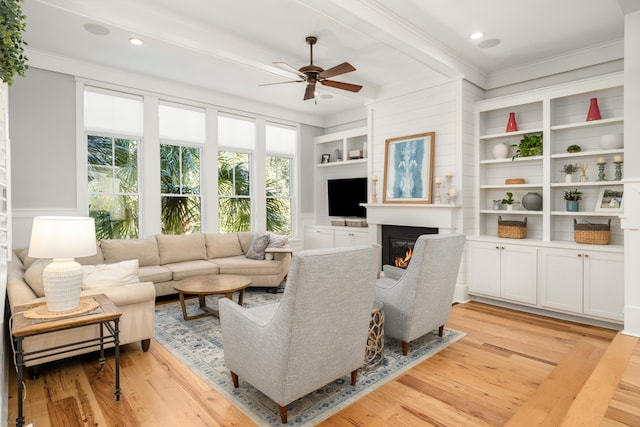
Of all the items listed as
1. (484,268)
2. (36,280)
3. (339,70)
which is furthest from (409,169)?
(36,280)

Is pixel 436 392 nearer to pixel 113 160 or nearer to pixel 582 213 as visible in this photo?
pixel 582 213

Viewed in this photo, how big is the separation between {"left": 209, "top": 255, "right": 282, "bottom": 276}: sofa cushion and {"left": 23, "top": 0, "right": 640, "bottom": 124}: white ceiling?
2.55 meters

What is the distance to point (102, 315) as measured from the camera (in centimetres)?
233

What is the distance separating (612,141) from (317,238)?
450 centimetres

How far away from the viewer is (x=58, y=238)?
2.29 m

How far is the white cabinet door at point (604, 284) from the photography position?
3.60m

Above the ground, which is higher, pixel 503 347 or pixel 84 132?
pixel 84 132

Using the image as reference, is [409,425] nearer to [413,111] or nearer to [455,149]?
[455,149]

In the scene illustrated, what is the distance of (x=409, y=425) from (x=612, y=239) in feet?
11.0

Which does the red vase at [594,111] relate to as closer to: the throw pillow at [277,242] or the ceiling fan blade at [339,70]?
the ceiling fan blade at [339,70]

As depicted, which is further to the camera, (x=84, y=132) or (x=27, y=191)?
(x=84, y=132)

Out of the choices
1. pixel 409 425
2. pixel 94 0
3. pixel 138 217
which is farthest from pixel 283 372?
pixel 138 217

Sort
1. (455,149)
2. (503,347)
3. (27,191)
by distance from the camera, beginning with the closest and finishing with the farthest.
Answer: (503,347), (27,191), (455,149)

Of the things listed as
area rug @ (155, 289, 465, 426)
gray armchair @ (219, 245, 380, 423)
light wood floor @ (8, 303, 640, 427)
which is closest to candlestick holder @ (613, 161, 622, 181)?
light wood floor @ (8, 303, 640, 427)
